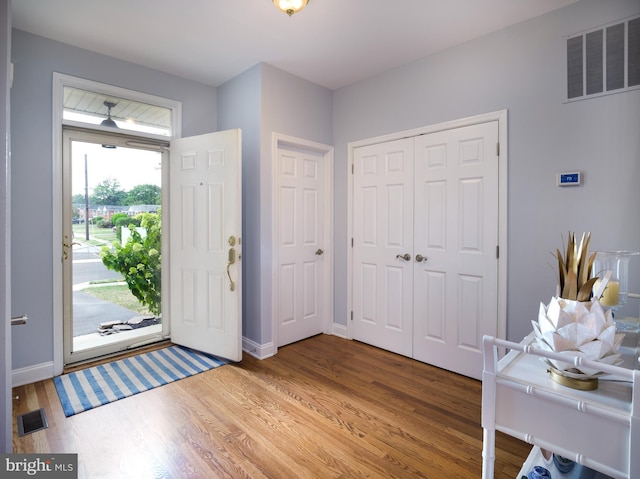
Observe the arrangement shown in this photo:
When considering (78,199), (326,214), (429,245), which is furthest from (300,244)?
(78,199)

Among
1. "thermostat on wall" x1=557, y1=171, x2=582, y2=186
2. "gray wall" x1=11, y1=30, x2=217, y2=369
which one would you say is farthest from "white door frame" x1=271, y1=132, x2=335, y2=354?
"thermostat on wall" x1=557, y1=171, x2=582, y2=186

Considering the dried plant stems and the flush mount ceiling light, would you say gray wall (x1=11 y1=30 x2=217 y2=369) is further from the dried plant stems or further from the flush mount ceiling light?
the dried plant stems

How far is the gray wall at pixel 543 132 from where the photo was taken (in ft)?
6.82

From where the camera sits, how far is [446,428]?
2.07 meters

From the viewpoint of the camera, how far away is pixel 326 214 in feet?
12.4

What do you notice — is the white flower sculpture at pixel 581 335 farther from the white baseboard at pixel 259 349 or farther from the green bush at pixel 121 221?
the green bush at pixel 121 221

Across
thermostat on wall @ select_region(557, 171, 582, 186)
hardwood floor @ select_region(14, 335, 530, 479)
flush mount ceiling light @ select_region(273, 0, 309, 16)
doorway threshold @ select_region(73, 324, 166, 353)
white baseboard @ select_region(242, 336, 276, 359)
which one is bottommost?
hardwood floor @ select_region(14, 335, 530, 479)

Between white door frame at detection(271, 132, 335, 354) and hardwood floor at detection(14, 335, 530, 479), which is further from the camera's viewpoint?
white door frame at detection(271, 132, 335, 354)


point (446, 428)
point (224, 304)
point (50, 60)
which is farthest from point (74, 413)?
point (50, 60)

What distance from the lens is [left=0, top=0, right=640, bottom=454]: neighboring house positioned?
2141 mm

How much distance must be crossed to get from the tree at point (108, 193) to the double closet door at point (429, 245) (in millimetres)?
2342

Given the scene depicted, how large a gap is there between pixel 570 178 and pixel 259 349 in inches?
112

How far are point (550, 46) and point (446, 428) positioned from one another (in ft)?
8.77

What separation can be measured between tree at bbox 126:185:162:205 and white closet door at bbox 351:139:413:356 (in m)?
2.07
